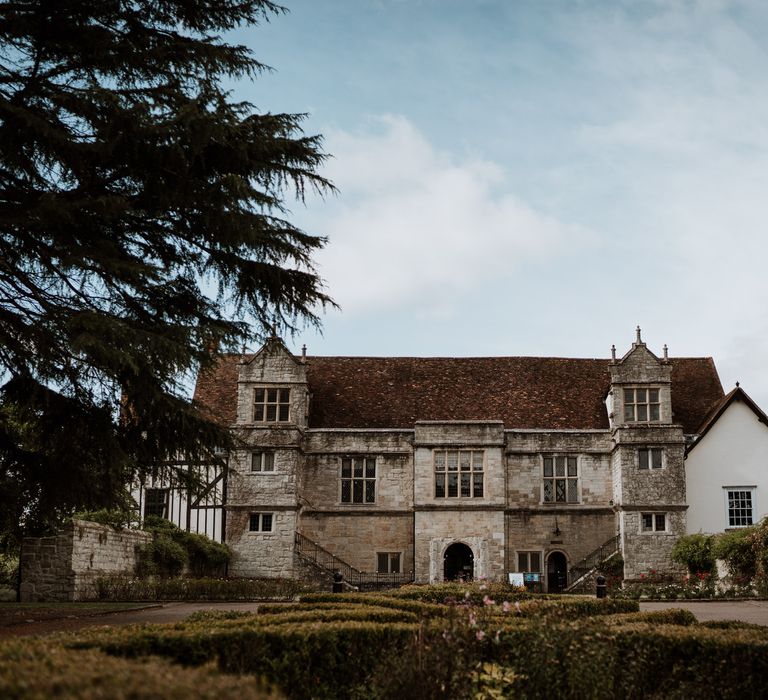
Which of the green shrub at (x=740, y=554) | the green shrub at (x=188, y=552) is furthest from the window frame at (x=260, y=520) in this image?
the green shrub at (x=740, y=554)

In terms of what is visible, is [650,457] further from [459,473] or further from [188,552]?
[188,552]

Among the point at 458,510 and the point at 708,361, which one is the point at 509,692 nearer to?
the point at 458,510

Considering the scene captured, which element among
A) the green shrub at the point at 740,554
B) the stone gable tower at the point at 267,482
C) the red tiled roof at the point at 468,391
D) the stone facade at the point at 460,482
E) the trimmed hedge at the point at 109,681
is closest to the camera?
the trimmed hedge at the point at 109,681

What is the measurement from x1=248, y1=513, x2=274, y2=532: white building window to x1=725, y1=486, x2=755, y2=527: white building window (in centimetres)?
1496

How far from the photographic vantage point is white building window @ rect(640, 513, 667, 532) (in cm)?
2948

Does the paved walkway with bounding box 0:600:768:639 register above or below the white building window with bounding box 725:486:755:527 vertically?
below

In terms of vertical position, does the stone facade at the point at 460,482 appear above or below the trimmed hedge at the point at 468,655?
above

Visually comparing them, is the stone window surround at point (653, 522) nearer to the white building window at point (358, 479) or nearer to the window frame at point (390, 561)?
the window frame at point (390, 561)

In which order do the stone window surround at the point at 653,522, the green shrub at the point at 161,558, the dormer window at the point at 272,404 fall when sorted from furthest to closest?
the dormer window at the point at 272,404 → the stone window surround at the point at 653,522 → the green shrub at the point at 161,558

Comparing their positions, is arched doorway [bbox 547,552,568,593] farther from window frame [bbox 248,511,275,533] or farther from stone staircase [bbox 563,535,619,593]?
window frame [bbox 248,511,275,533]

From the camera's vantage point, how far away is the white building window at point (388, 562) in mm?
30422

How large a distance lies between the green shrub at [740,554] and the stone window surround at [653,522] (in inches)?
139

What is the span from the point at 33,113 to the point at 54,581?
516 inches

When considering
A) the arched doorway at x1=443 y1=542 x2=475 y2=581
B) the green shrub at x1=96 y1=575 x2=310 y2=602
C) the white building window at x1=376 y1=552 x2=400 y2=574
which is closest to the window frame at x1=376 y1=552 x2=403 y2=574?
the white building window at x1=376 y1=552 x2=400 y2=574
